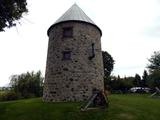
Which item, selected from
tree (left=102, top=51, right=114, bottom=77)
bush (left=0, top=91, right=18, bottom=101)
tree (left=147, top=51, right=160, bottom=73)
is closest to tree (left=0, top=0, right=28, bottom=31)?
bush (left=0, top=91, right=18, bottom=101)

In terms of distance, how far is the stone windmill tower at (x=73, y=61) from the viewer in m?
21.0

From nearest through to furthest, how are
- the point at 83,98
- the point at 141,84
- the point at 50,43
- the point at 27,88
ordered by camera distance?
1. the point at 83,98
2. the point at 50,43
3. the point at 27,88
4. the point at 141,84

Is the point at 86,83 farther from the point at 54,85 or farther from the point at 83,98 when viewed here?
the point at 54,85

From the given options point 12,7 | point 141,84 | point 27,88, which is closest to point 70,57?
point 12,7

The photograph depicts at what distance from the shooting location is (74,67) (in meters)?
21.3

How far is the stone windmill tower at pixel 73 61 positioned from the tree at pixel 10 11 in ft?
20.2

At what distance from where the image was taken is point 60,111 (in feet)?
55.8

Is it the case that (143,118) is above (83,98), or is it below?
below

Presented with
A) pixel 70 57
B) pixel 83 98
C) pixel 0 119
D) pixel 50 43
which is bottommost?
pixel 0 119

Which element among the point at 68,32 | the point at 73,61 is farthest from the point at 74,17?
the point at 73,61

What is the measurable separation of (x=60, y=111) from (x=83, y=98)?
172 inches

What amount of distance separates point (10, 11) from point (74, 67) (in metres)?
8.45

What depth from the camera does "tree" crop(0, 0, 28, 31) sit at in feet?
52.0

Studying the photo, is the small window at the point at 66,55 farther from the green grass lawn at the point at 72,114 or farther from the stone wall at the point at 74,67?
the green grass lawn at the point at 72,114
